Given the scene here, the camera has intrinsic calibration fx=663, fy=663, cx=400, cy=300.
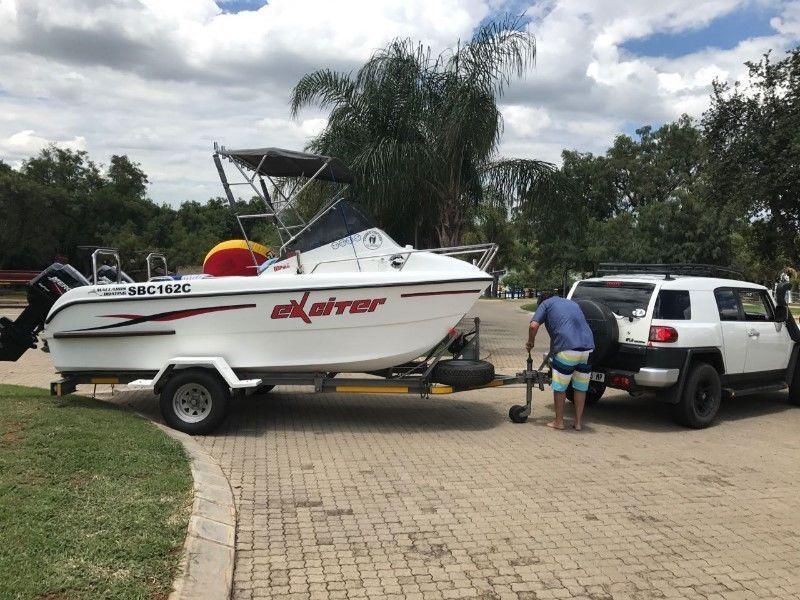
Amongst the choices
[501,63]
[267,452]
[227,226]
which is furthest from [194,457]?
[227,226]

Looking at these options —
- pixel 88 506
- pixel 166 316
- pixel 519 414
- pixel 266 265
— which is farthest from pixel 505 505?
pixel 166 316

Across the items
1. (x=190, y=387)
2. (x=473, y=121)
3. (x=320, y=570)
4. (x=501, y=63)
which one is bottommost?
(x=320, y=570)

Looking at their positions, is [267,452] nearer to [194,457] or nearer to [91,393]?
[194,457]

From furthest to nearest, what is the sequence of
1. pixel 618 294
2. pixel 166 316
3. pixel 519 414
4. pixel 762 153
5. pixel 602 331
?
pixel 762 153
pixel 618 294
pixel 519 414
pixel 602 331
pixel 166 316

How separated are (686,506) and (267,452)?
379cm

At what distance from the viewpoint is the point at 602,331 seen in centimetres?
750

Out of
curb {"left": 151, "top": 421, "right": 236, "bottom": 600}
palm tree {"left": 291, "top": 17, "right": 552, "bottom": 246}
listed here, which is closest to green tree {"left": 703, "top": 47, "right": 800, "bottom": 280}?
palm tree {"left": 291, "top": 17, "right": 552, "bottom": 246}

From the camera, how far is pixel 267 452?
6.52m

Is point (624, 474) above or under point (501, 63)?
under

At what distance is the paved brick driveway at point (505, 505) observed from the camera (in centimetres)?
393

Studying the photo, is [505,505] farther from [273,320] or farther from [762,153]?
[762,153]

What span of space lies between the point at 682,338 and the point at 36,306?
24.2 ft

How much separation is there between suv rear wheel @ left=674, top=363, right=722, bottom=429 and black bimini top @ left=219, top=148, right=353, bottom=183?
490cm

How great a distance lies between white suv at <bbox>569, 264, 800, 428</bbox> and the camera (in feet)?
24.1
